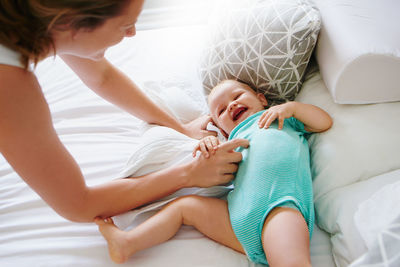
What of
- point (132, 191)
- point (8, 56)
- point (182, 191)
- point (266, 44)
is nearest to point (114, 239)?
point (132, 191)

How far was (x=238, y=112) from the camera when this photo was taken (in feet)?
3.97

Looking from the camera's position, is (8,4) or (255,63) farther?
(255,63)

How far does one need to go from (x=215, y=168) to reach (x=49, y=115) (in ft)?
1.58

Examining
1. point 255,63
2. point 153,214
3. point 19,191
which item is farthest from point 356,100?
point 19,191

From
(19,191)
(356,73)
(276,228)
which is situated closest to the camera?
(276,228)

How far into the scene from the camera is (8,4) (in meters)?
0.60

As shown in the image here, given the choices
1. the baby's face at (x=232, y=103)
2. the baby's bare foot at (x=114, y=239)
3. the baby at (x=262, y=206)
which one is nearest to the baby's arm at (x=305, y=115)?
the baby at (x=262, y=206)

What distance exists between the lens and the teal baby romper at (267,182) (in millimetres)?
884

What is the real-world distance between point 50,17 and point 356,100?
86 cm

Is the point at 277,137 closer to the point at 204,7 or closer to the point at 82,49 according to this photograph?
the point at 82,49

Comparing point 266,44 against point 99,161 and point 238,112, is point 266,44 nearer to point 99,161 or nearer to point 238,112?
point 238,112

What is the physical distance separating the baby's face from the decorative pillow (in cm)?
5

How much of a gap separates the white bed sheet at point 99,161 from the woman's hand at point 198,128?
0.09 metres

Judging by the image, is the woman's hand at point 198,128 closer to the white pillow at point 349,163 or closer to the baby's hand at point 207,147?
the baby's hand at point 207,147
